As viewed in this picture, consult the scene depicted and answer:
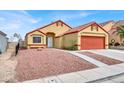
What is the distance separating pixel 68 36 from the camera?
832 inches

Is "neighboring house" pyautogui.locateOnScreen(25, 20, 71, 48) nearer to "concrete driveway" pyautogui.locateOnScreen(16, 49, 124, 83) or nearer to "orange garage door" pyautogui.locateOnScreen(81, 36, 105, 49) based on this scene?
"orange garage door" pyautogui.locateOnScreen(81, 36, 105, 49)

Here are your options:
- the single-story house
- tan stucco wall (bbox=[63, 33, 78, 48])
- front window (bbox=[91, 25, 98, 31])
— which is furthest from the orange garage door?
front window (bbox=[91, 25, 98, 31])

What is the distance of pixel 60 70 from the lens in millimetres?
9438

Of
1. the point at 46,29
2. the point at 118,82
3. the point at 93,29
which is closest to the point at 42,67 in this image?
the point at 118,82

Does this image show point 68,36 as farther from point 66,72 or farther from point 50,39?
point 66,72

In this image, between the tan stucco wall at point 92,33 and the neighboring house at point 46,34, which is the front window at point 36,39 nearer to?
the neighboring house at point 46,34

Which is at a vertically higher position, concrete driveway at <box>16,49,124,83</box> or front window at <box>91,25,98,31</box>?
front window at <box>91,25,98,31</box>

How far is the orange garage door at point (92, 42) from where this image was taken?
18938mm

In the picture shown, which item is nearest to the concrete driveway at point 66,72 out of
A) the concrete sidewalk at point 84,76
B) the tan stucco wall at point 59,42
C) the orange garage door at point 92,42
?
the concrete sidewalk at point 84,76

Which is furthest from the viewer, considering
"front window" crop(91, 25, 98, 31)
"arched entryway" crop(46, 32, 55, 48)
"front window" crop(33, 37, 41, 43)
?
"arched entryway" crop(46, 32, 55, 48)

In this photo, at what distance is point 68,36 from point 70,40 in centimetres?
104

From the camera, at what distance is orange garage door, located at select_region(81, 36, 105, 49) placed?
62.1 feet

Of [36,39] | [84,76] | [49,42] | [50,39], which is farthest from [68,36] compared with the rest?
[84,76]
